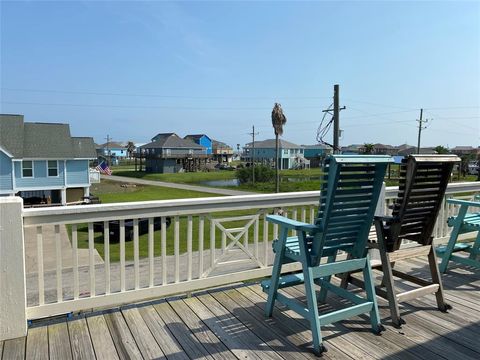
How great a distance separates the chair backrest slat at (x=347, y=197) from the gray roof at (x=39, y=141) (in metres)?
24.3

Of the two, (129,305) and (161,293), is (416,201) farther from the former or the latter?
(129,305)

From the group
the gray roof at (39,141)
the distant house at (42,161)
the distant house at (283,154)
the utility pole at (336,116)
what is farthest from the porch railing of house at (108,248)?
the distant house at (283,154)

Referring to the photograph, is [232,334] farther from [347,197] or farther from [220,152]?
[220,152]

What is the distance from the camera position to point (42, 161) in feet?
74.3

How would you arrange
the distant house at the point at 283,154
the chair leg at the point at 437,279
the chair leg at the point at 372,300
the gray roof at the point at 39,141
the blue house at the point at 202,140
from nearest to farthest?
the chair leg at the point at 372,300
the chair leg at the point at 437,279
the gray roof at the point at 39,141
the distant house at the point at 283,154
the blue house at the point at 202,140

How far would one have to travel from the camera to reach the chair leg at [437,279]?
268 cm

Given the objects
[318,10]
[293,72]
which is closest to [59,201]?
[293,72]

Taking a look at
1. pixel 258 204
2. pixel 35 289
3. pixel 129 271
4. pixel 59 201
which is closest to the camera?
pixel 258 204

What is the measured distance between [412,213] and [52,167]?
2484 cm

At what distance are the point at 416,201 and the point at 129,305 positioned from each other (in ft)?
7.68

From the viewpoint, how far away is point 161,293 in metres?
2.87

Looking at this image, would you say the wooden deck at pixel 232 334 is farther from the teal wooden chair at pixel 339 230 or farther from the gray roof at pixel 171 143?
the gray roof at pixel 171 143

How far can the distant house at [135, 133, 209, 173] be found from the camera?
184 ft

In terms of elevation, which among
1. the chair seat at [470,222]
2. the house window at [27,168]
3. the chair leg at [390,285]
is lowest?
the house window at [27,168]
